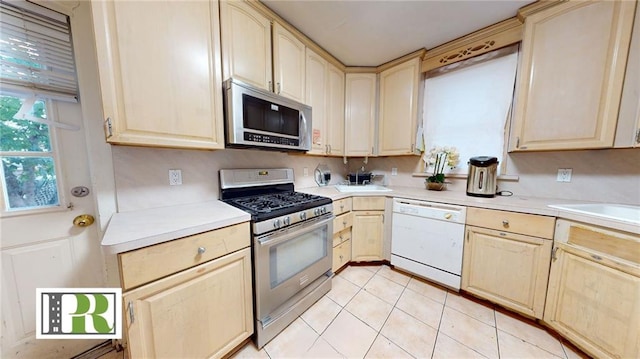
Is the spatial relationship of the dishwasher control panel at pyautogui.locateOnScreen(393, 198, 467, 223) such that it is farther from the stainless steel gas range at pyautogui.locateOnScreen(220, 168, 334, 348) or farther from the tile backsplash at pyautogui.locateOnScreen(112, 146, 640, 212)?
the stainless steel gas range at pyautogui.locateOnScreen(220, 168, 334, 348)

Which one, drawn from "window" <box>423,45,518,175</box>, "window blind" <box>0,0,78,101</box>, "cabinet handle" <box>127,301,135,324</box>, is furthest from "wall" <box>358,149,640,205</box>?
"window blind" <box>0,0,78,101</box>

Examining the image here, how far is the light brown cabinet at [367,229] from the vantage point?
2.12 metres

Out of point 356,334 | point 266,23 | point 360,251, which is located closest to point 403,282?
point 360,251

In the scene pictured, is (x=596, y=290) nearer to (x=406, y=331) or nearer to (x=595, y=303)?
(x=595, y=303)

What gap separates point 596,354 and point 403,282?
112 cm

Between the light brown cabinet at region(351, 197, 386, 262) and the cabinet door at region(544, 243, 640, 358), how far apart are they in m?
1.24

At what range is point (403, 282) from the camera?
1941 millimetres

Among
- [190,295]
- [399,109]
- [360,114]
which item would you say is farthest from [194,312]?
[399,109]

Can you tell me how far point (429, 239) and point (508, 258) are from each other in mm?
539

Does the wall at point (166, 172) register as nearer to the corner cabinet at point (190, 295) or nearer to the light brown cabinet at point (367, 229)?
the corner cabinet at point (190, 295)

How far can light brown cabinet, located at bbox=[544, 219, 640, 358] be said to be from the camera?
1031mm

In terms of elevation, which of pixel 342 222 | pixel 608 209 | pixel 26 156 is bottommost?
pixel 342 222

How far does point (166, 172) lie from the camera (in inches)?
53.1

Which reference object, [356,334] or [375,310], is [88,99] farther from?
[375,310]
